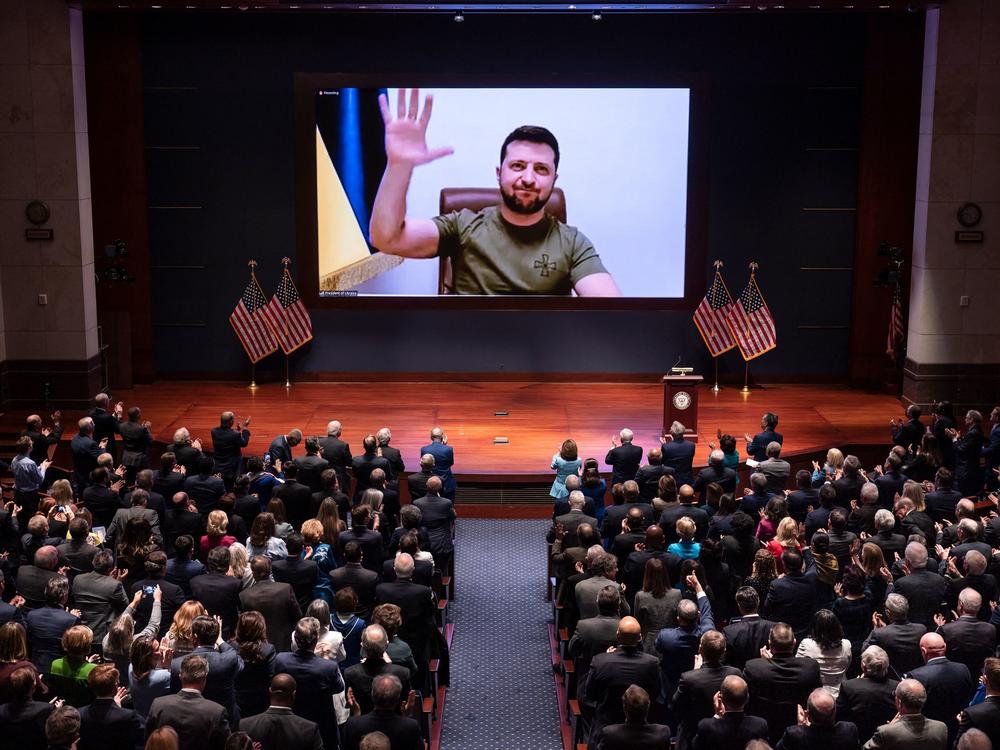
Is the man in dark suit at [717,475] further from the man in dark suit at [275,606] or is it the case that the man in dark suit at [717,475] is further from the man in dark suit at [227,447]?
the man in dark suit at [275,606]

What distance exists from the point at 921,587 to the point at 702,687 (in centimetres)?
207

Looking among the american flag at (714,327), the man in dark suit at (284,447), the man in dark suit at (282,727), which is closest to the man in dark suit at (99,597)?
the man in dark suit at (282,727)

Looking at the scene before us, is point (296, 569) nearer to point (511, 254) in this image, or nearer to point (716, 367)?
point (511, 254)

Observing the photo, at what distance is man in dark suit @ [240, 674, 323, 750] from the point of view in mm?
6043

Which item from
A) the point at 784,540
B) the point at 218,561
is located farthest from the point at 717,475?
the point at 218,561

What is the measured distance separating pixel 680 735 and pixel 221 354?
1088 centimetres

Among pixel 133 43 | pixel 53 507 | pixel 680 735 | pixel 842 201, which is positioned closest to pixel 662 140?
pixel 842 201

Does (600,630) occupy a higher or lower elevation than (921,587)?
lower

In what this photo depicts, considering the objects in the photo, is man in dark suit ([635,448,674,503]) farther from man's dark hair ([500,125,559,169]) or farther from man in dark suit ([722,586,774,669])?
man's dark hair ([500,125,559,169])

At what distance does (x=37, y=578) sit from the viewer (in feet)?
25.5

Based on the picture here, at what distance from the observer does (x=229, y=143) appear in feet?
51.7

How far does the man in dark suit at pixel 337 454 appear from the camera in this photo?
1101cm

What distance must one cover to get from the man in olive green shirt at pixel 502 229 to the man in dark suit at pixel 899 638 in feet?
30.1

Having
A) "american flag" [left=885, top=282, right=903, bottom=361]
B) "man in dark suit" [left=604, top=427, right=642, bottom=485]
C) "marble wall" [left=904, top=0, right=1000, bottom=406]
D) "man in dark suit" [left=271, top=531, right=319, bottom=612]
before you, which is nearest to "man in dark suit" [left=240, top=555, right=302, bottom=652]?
"man in dark suit" [left=271, top=531, right=319, bottom=612]
